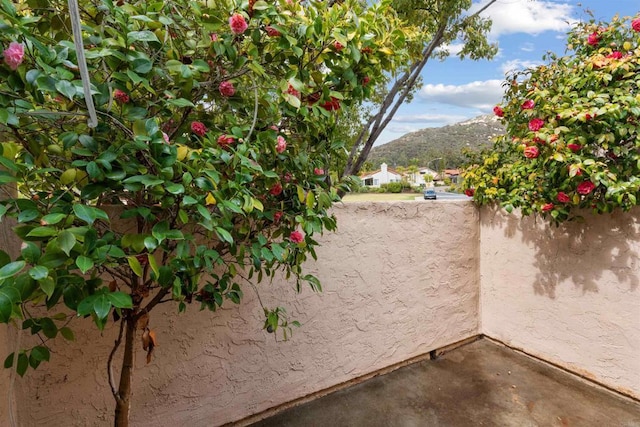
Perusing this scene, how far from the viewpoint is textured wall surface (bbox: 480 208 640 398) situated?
287 centimetres

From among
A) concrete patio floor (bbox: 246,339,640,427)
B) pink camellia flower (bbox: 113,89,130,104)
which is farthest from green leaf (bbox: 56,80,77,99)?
concrete patio floor (bbox: 246,339,640,427)

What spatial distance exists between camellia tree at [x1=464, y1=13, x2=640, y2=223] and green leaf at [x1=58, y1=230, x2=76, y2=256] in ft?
9.86

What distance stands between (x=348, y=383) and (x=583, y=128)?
113 inches

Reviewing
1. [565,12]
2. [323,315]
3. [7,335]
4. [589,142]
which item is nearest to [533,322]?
[589,142]

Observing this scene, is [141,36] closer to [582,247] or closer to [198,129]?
[198,129]

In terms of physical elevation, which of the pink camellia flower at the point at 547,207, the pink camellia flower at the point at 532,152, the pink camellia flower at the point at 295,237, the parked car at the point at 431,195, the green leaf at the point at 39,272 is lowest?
the parked car at the point at 431,195

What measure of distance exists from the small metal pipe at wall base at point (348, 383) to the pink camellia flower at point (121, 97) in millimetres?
2327

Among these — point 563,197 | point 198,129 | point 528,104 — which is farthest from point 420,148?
point 198,129

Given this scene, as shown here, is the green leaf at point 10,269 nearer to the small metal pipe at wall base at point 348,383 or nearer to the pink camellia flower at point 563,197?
the small metal pipe at wall base at point 348,383

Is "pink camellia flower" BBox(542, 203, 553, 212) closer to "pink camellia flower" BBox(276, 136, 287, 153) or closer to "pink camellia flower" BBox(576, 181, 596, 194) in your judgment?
"pink camellia flower" BBox(576, 181, 596, 194)

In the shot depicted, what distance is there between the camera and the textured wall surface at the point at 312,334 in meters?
2.03

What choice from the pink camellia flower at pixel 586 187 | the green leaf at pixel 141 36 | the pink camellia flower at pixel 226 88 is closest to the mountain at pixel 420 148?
the pink camellia flower at pixel 586 187

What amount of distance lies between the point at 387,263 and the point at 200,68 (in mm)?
2436

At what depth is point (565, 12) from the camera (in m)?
3.19
